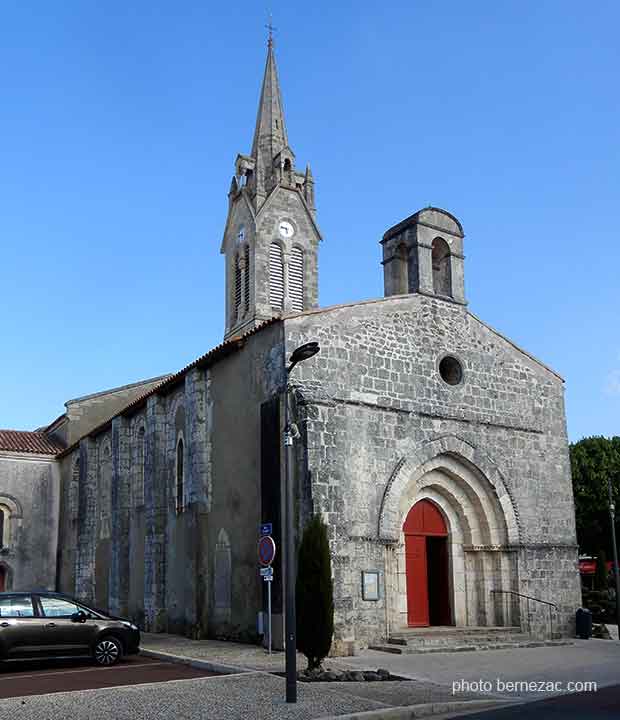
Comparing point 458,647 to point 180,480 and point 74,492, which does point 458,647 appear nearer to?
point 180,480

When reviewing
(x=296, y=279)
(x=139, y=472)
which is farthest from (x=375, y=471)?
(x=296, y=279)

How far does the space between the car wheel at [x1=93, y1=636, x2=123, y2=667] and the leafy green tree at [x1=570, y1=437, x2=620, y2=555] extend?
29.6 m

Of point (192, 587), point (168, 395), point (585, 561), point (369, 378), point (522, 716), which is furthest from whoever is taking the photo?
point (585, 561)

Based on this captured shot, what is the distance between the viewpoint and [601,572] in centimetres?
3906

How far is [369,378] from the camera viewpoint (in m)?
18.0

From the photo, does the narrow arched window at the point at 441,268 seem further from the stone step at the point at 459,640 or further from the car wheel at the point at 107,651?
the car wheel at the point at 107,651

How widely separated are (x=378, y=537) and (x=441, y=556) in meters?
3.53

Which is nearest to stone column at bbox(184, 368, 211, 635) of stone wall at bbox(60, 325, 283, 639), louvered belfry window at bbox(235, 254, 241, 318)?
stone wall at bbox(60, 325, 283, 639)

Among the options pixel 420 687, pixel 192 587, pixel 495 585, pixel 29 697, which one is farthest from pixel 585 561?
pixel 29 697

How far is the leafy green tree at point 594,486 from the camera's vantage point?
3872cm

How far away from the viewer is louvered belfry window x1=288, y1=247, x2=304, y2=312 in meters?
36.3

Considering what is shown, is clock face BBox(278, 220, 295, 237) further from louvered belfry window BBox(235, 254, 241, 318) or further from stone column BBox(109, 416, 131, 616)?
stone column BBox(109, 416, 131, 616)

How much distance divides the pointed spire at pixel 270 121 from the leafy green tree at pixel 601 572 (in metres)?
25.2

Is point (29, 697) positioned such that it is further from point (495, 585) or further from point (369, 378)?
point (495, 585)
